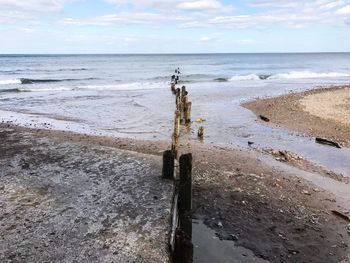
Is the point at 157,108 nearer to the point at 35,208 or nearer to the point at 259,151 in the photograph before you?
the point at 259,151

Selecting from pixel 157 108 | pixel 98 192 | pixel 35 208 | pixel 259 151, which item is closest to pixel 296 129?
pixel 259 151

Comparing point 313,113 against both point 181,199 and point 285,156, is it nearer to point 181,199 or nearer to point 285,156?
point 285,156

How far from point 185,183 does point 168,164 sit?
89cm

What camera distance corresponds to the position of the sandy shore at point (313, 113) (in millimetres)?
18094

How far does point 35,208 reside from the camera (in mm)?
8234

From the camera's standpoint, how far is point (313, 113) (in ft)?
73.8

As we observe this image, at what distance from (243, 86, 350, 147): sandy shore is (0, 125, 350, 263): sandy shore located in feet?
18.0

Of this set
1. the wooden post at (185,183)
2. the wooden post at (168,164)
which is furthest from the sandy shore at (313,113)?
the wooden post at (185,183)

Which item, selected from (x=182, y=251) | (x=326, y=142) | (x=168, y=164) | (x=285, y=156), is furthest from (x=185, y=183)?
(x=326, y=142)

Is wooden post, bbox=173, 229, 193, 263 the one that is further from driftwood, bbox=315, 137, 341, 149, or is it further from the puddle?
driftwood, bbox=315, 137, 341, 149

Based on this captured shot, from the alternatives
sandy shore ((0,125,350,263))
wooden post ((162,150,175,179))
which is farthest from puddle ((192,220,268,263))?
wooden post ((162,150,175,179))

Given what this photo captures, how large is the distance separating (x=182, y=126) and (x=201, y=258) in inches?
483

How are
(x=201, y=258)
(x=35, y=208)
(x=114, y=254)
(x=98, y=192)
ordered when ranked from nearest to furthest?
(x=114, y=254)
(x=201, y=258)
(x=35, y=208)
(x=98, y=192)

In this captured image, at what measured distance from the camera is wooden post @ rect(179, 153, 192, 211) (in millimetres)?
8688
